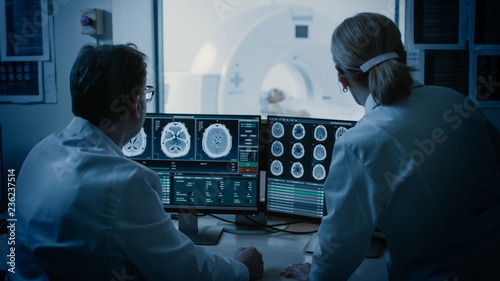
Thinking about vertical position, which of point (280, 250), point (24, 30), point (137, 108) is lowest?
point (280, 250)

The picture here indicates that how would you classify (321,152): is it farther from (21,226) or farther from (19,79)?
(19,79)

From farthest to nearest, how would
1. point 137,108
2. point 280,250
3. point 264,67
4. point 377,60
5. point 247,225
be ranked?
1. point 264,67
2. point 247,225
3. point 280,250
4. point 137,108
5. point 377,60

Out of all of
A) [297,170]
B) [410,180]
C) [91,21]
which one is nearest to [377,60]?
[410,180]

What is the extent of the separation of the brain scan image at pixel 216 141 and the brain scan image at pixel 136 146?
0.77 ft

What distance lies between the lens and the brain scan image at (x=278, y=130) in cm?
167

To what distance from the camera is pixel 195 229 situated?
173 centimetres

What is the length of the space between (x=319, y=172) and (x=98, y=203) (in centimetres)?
89

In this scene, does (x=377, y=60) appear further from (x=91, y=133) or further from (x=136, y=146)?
(x=136, y=146)

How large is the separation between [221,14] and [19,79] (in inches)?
45.9

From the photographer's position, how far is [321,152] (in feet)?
5.32

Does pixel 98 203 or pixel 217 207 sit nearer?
pixel 98 203

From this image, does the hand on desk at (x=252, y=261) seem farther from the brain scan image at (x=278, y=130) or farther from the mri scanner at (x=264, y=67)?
the mri scanner at (x=264, y=67)

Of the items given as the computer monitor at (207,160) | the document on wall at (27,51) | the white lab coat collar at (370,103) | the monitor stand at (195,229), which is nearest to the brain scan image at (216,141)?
the computer monitor at (207,160)

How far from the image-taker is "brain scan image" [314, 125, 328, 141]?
5.28 feet
